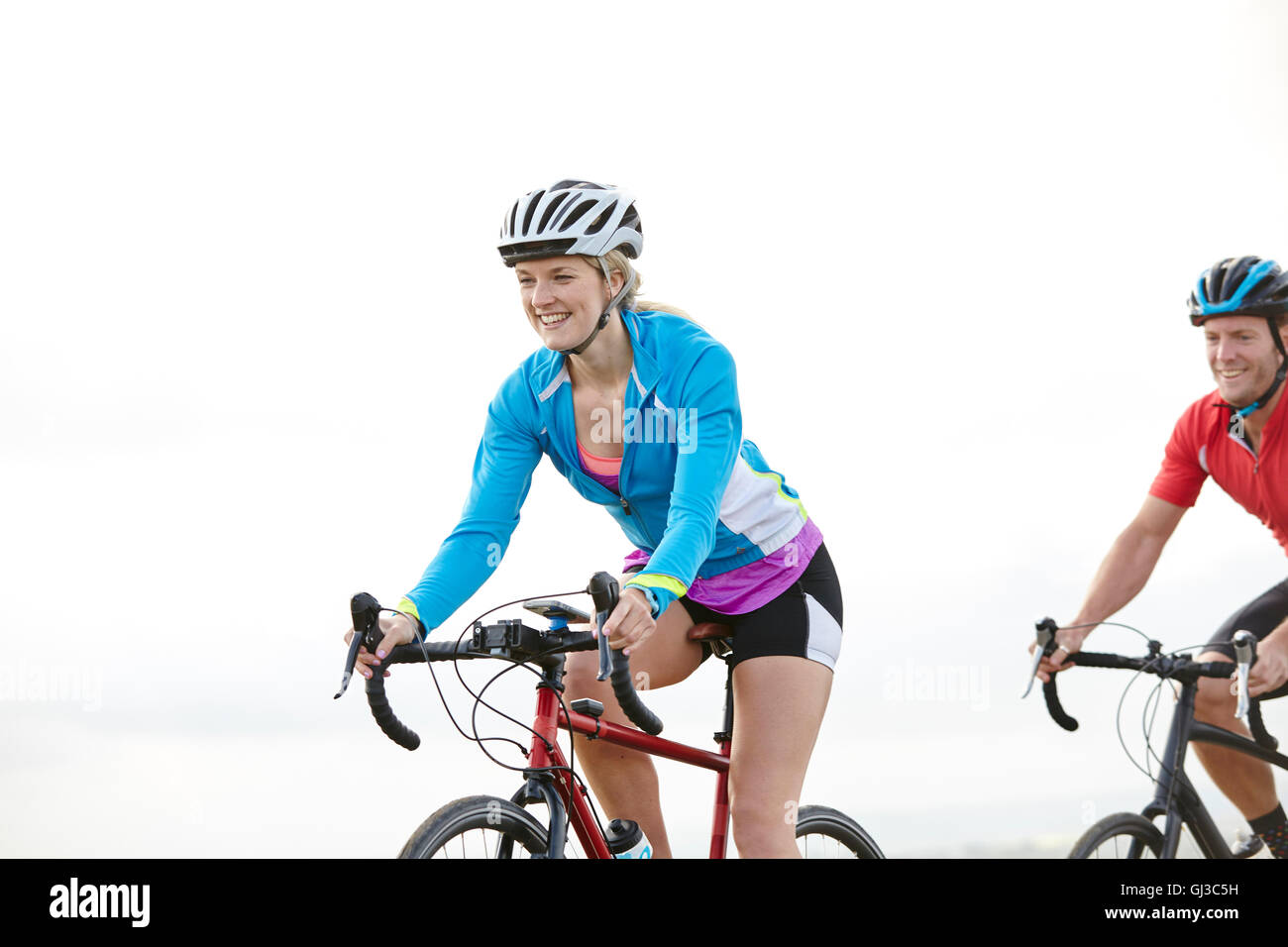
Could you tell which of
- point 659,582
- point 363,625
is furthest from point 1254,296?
point 363,625

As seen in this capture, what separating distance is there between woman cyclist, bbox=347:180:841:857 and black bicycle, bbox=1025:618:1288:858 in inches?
30.9

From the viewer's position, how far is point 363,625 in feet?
9.61

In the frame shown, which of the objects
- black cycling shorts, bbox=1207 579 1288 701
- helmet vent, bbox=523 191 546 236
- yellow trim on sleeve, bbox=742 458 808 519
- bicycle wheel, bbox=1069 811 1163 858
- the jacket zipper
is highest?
helmet vent, bbox=523 191 546 236

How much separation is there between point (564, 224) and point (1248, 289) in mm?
2579

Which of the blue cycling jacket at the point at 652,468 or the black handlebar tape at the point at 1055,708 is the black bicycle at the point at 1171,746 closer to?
the black handlebar tape at the point at 1055,708

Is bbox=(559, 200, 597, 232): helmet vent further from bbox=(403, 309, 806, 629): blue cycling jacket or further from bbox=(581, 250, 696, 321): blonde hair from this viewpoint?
bbox=(403, 309, 806, 629): blue cycling jacket

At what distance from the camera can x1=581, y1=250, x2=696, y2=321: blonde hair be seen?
3.38m

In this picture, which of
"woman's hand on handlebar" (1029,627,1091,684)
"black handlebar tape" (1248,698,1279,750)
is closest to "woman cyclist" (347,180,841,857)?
"woman's hand on handlebar" (1029,627,1091,684)

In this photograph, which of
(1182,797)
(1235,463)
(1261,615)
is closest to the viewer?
(1182,797)

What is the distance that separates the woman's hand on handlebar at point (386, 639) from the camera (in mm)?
2963

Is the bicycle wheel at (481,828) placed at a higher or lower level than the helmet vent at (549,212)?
lower

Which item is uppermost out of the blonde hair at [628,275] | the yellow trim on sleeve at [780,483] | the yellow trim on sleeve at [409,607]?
the blonde hair at [628,275]

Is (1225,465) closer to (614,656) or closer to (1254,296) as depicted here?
(1254,296)

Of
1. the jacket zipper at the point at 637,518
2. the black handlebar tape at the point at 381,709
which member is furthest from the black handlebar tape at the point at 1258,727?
the black handlebar tape at the point at 381,709
